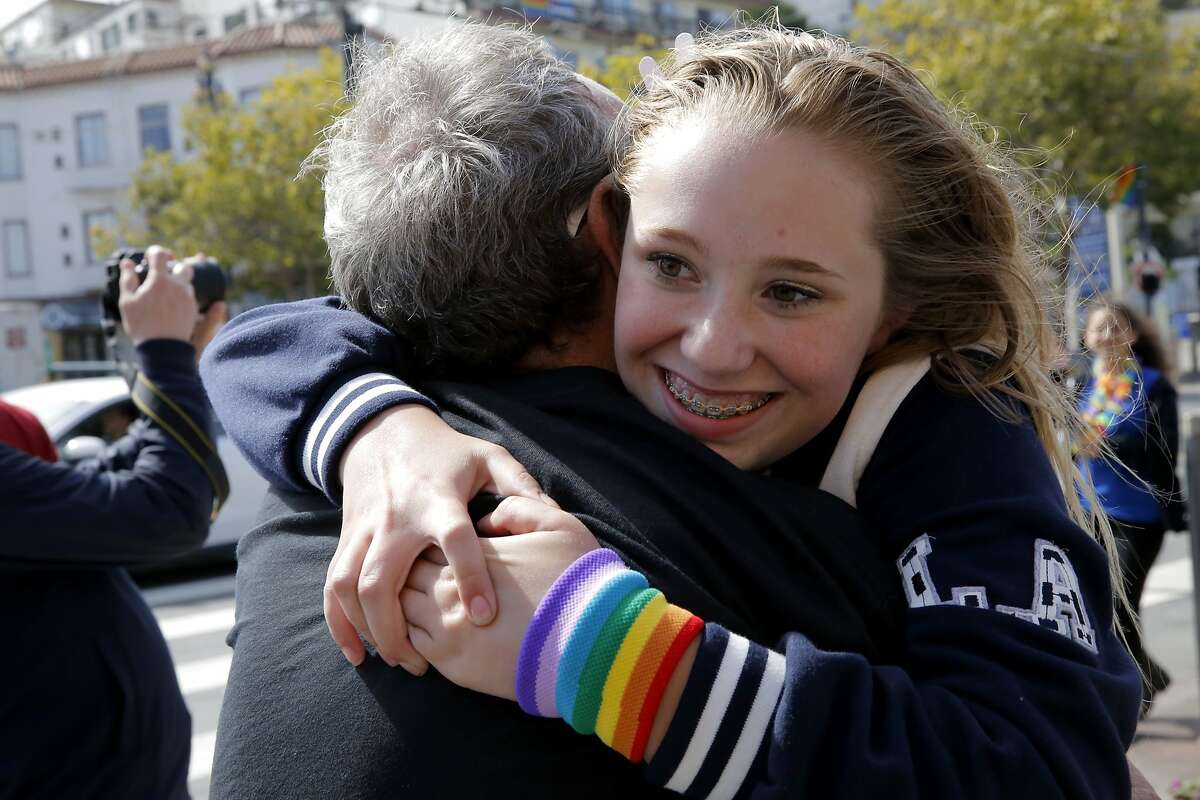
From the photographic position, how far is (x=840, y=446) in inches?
54.9

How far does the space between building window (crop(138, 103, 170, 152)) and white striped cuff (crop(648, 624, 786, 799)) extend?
38014mm

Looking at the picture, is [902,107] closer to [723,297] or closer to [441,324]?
[723,297]

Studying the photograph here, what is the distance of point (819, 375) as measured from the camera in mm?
1354

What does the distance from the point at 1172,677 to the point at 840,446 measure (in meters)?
5.91

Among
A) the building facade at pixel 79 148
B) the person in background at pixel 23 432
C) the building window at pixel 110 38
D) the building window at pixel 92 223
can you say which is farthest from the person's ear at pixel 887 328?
the building window at pixel 110 38

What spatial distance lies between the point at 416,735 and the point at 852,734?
38cm

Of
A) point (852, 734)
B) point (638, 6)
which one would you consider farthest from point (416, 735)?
point (638, 6)

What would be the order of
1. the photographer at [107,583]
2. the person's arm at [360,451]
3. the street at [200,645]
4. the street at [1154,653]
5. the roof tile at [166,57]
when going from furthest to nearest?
the roof tile at [166,57] → the street at [200,645] → the street at [1154,653] → the photographer at [107,583] → the person's arm at [360,451]

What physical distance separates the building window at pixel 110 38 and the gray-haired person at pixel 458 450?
46.5m

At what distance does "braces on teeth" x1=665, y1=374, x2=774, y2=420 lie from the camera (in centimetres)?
137

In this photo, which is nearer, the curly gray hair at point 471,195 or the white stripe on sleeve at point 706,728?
the white stripe on sleeve at point 706,728

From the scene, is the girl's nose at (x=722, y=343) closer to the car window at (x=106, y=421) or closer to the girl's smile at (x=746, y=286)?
the girl's smile at (x=746, y=286)

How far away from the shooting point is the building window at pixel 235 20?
4051cm

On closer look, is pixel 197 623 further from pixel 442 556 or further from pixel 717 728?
pixel 717 728
